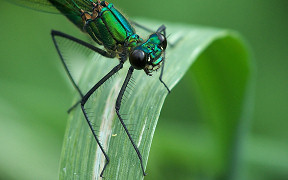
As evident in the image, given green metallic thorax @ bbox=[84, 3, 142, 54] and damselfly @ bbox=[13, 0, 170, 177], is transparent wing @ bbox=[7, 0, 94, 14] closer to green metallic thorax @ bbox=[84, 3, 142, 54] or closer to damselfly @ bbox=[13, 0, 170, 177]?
damselfly @ bbox=[13, 0, 170, 177]

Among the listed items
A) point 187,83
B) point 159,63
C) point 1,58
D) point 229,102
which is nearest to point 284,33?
point 187,83

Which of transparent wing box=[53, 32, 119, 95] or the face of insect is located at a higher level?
transparent wing box=[53, 32, 119, 95]

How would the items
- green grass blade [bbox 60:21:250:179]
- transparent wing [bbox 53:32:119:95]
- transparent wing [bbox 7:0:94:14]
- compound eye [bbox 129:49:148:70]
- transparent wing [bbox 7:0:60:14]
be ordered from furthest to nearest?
transparent wing [bbox 7:0:60:14] < transparent wing [bbox 7:0:94:14] < transparent wing [bbox 53:32:119:95] < compound eye [bbox 129:49:148:70] < green grass blade [bbox 60:21:250:179]

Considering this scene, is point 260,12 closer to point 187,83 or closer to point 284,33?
point 284,33

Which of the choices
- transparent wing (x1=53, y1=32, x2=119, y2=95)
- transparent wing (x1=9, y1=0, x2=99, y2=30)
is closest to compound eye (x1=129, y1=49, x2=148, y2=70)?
transparent wing (x1=53, y1=32, x2=119, y2=95)

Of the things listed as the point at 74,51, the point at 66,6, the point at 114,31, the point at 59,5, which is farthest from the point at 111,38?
the point at 59,5

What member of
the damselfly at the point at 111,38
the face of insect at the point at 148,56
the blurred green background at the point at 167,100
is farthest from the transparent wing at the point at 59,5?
the face of insect at the point at 148,56
